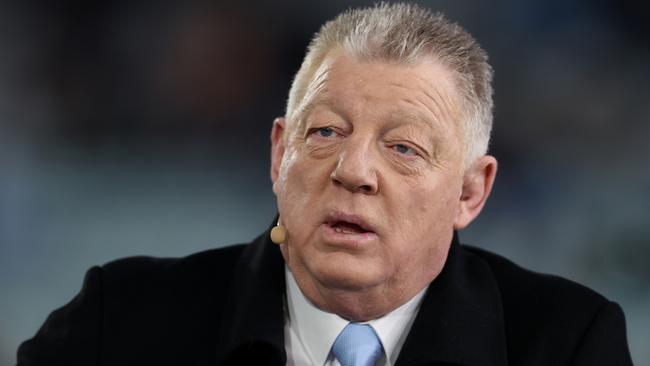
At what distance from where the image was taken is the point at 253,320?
1.93m

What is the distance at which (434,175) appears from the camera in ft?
6.23

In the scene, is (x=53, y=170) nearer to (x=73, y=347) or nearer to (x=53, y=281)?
(x=53, y=281)

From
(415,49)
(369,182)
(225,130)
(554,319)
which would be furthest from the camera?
(225,130)

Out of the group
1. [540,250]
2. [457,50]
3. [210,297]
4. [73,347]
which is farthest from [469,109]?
[540,250]

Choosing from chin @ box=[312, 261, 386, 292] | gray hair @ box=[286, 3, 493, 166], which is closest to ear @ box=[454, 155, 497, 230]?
gray hair @ box=[286, 3, 493, 166]

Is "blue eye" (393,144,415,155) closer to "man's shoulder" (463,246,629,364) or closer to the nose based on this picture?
the nose

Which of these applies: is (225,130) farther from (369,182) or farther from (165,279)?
(369,182)

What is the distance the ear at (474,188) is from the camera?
6.63 ft

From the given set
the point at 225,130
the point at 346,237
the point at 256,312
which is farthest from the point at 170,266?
the point at 225,130

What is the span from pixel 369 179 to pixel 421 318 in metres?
0.31

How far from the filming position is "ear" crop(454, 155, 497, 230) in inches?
79.5

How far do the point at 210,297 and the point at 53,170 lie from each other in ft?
3.27

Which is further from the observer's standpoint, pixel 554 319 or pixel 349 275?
pixel 554 319

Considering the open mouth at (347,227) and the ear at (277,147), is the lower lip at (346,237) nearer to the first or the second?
the open mouth at (347,227)
